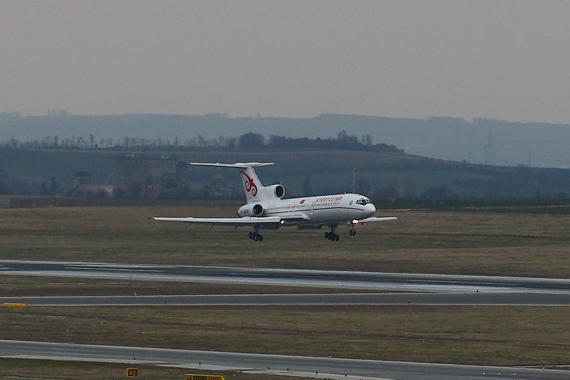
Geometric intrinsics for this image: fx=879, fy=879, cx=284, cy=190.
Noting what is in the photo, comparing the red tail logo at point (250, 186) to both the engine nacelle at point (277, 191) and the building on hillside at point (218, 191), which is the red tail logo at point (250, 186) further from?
the building on hillside at point (218, 191)

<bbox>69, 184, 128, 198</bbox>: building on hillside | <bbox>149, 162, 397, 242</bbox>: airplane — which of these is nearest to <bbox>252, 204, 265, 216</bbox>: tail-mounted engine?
<bbox>149, 162, 397, 242</bbox>: airplane

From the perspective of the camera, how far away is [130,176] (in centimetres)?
17088

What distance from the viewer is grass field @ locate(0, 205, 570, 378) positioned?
104 feet

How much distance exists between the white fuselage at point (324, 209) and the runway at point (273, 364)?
152ft

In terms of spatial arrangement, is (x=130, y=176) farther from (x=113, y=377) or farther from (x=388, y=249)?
(x=113, y=377)

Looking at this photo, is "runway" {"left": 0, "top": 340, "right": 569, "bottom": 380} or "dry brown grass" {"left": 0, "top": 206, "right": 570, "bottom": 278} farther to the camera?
"dry brown grass" {"left": 0, "top": 206, "right": 570, "bottom": 278}

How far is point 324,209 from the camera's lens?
7675 centimetres

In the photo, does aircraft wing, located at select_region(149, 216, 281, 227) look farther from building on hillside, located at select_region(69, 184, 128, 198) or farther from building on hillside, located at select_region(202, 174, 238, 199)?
building on hillside, located at select_region(69, 184, 128, 198)

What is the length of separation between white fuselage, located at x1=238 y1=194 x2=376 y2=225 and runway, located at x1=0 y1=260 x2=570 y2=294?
15.8m

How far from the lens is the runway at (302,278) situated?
5009cm

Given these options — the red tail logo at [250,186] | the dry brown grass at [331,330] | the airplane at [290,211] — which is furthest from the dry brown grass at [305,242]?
the dry brown grass at [331,330]

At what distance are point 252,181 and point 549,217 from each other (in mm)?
43611

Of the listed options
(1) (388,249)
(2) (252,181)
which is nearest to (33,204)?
(2) (252,181)

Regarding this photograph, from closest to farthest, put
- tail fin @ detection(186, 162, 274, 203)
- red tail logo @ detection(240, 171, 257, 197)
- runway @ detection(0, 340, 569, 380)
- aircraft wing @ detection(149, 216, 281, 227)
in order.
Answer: runway @ detection(0, 340, 569, 380), aircraft wing @ detection(149, 216, 281, 227), tail fin @ detection(186, 162, 274, 203), red tail logo @ detection(240, 171, 257, 197)
